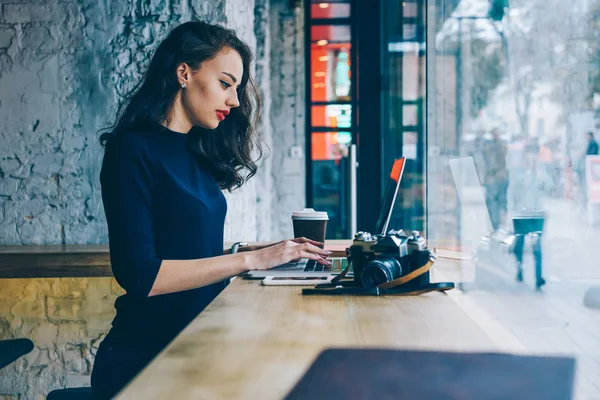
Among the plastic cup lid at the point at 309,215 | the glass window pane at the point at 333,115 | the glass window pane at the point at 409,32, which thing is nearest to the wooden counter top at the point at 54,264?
the plastic cup lid at the point at 309,215

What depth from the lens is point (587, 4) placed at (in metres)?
0.78

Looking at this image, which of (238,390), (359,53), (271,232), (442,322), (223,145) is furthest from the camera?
(271,232)

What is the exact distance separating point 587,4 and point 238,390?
64cm

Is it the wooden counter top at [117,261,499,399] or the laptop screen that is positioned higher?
the laptop screen

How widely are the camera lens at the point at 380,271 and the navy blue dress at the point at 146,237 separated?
0.46 meters

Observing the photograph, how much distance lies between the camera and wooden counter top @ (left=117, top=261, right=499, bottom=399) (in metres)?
0.70

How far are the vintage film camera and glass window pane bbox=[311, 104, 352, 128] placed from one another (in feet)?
14.8

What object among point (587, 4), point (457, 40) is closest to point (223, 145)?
point (457, 40)

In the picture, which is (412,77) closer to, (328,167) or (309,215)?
(309,215)

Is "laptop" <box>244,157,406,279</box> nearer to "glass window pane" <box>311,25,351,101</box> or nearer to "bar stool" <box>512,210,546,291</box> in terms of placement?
"bar stool" <box>512,210,546,291</box>

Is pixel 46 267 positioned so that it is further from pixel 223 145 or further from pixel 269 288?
pixel 269 288

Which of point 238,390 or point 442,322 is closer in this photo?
point 238,390

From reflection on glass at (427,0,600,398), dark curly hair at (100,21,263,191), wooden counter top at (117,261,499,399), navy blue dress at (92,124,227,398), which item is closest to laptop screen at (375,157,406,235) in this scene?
reflection on glass at (427,0,600,398)

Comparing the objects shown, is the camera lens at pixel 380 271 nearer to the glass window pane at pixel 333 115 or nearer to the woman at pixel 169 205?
the woman at pixel 169 205
